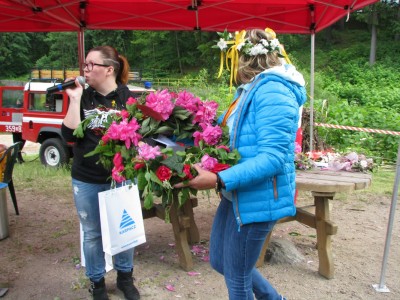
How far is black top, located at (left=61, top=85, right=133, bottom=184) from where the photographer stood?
2807 mm

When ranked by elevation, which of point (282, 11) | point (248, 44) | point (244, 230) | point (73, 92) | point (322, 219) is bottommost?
point (322, 219)

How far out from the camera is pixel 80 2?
17.8 feet

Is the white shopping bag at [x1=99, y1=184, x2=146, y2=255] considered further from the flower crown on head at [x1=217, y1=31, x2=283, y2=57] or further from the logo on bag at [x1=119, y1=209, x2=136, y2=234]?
the flower crown on head at [x1=217, y1=31, x2=283, y2=57]

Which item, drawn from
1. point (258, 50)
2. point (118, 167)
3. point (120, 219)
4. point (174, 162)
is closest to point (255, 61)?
point (258, 50)

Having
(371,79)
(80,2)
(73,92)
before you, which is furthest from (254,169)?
(371,79)

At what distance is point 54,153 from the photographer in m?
10.1

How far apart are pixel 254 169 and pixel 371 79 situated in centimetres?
2429

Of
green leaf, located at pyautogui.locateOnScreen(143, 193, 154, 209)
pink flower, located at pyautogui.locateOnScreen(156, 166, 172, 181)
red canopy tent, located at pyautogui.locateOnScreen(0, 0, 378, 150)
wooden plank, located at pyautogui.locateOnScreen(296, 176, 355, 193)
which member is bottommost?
wooden plank, located at pyautogui.locateOnScreen(296, 176, 355, 193)

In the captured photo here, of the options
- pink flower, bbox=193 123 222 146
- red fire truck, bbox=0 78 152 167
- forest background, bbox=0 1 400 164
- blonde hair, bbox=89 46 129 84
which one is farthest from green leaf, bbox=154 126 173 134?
red fire truck, bbox=0 78 152 167

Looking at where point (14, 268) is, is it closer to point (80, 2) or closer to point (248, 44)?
point (248, 44)

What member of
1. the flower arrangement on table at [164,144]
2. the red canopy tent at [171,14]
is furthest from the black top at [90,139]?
the red canopy tent at [171,14]

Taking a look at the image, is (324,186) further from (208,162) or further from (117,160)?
(117,160)

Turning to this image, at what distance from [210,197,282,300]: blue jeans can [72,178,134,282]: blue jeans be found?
3.02 ft

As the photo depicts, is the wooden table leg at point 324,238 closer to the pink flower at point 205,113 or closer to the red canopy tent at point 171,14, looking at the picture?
the pink flower at point 205,113
